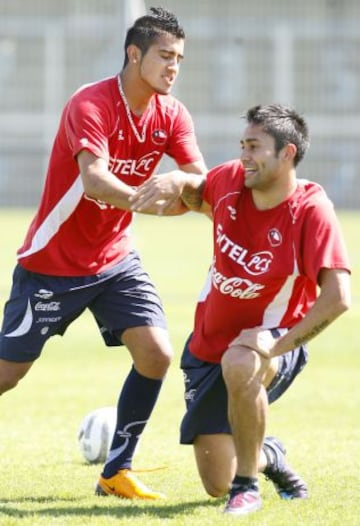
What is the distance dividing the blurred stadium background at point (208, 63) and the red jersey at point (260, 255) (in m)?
35.2

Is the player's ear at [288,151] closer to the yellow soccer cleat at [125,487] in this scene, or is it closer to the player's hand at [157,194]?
the player's hand at [157,194]

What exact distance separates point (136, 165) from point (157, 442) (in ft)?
7.90

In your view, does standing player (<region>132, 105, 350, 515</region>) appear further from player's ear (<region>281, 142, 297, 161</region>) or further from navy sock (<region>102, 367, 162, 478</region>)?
navy sock (<region>102, 367, 162, 478</region>)

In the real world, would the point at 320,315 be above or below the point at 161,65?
below

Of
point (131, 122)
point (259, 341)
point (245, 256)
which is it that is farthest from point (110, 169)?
point (259, 341)

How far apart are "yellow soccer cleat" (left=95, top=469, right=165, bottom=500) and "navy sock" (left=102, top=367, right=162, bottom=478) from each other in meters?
0.14

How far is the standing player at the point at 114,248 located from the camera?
23.2ft

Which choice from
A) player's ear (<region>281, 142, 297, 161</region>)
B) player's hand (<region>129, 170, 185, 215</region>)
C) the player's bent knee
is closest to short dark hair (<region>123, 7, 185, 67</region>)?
player's hand (<region>129, 170, 185, 215</region>)

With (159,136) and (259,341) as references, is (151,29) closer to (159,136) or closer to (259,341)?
(159,136)

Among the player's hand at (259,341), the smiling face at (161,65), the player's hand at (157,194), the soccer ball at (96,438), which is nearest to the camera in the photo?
the player's hand at (259,341)

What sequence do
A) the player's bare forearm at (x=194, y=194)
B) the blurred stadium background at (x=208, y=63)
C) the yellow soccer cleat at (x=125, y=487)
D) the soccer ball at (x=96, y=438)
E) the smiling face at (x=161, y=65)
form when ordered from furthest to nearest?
1. the blurred stadium background at (x=208, y=63)
2. the soccer ball at (x=96, y=438)
3. the smiling face at (x=161, y=65)
4. the yellow soccer cleat at (x=125, y=487)
5. the player's bare forearm at (x=194, y=194)

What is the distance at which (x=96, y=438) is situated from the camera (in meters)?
8.04

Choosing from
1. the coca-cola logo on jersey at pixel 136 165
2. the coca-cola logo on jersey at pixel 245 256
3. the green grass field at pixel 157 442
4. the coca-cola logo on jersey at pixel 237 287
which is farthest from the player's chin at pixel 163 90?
the green grass field at pixel 157 442

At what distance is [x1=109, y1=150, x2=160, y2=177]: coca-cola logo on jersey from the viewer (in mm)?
7121
